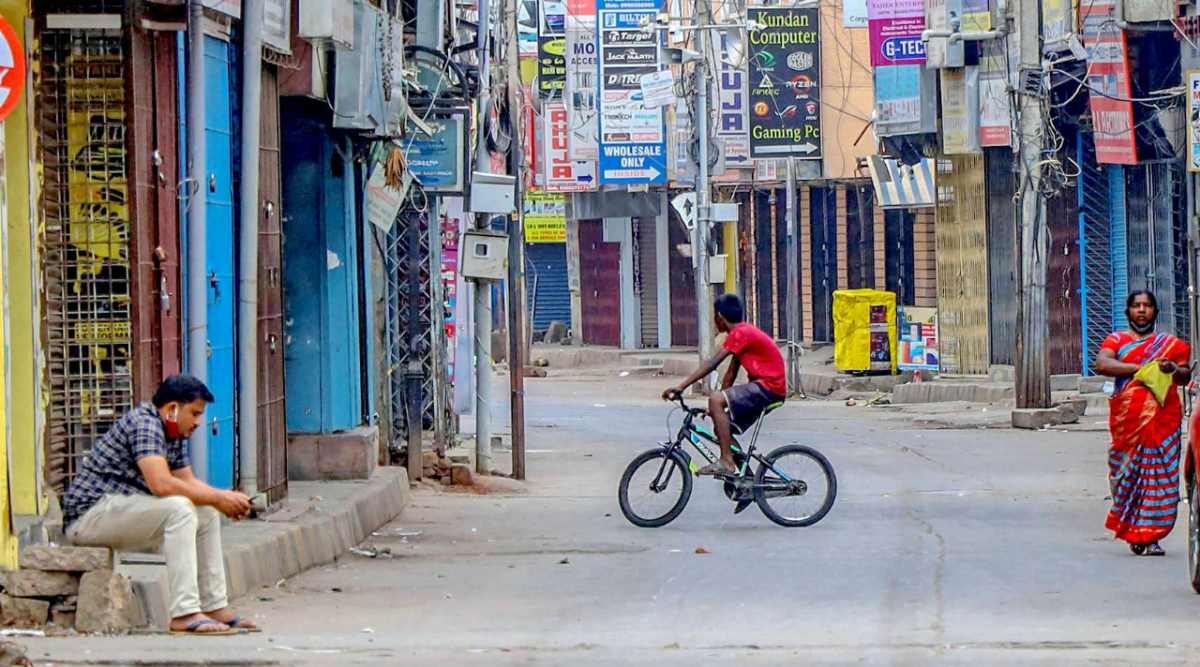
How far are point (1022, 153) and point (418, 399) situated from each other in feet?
34.5

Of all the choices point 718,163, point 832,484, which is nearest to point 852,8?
point 718,163

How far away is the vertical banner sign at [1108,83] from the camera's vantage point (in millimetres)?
28141

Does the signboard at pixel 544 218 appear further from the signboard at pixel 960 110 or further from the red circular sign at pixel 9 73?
the red circular sign at pixel 9 73

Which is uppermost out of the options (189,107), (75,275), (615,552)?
(189,107)

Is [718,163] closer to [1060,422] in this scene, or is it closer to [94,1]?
[1060,422]

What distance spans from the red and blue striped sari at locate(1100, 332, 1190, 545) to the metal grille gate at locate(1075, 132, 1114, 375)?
751 inches

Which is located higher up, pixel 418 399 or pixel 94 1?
pixel 94 1

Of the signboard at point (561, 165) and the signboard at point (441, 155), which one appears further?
the signboard at point (561, 165)

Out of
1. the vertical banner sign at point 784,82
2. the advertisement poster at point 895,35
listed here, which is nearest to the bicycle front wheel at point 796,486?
the advertisement poster at point 895,35

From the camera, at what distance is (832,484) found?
1645 centimetres

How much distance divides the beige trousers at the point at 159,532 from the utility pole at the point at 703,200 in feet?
88.5

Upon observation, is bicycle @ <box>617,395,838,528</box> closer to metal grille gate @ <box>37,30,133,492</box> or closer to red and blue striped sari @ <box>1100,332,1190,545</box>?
red and blue striped sari @ <box>1100,332,1190,545</box>

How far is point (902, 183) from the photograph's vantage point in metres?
40.3

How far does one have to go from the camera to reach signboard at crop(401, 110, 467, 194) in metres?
22.5
